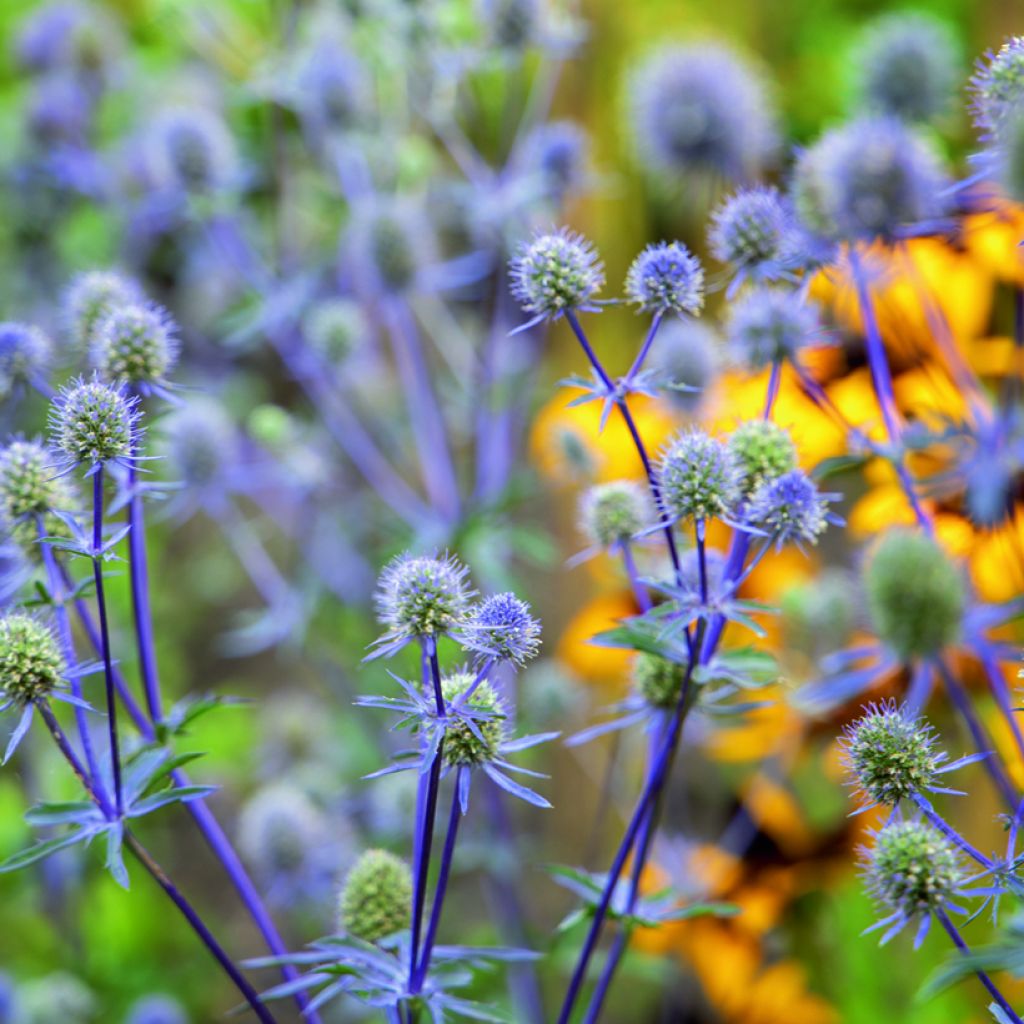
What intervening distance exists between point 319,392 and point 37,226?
547 millimetres

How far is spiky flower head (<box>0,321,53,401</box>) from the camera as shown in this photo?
0.80 metres

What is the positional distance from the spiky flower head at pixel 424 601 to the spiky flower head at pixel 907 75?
67 centimetres

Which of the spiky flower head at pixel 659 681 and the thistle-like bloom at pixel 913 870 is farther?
the spiky flower head at pixel 659 681

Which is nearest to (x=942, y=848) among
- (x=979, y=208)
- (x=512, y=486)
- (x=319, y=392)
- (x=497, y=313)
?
(x=979, y=208)

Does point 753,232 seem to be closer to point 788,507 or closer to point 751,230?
point 751,230

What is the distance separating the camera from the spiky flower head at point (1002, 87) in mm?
648

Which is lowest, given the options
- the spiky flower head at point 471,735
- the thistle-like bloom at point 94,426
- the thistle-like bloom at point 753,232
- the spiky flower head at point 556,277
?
the spiky flower head at point 471,735

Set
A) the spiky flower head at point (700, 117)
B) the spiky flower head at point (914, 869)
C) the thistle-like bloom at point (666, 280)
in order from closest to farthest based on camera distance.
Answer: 1. the spiky flower head at point (914, 869)
2. the thistle-like bloom at point (666, 280)
3. the spiky flower head at point (700, 117)

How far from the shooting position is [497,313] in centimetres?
128

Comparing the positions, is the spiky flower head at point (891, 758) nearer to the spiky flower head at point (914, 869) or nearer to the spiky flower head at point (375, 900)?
the spiky flower head at point (914, 869)

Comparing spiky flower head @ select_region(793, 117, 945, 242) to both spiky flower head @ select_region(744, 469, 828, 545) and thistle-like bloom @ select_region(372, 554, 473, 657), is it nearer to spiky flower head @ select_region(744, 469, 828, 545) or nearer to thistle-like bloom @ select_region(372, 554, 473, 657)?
spiky flower head @ select_region(744, 469, 828, 545)

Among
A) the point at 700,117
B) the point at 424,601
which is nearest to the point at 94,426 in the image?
the point at 424,601

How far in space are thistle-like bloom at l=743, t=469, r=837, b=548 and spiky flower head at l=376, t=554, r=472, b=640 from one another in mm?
182

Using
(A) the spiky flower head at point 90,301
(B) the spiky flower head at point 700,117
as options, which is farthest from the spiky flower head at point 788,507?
(B) the spiky flower head at point 700,117
